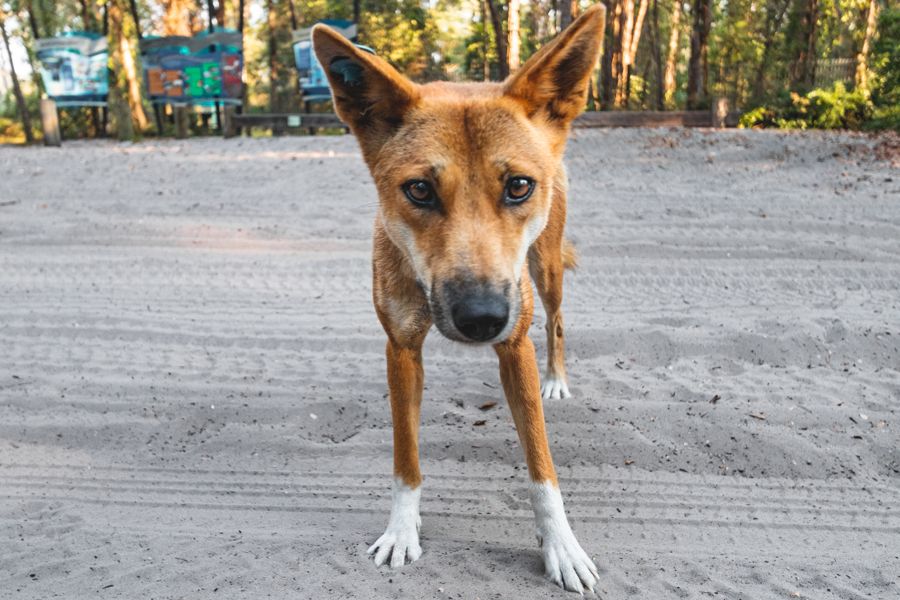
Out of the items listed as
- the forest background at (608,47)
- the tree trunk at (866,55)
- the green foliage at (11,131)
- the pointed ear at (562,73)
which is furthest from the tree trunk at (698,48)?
the green foliage at (11,131)

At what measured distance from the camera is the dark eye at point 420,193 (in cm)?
272

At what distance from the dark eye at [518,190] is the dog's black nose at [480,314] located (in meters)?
Result: 0.51

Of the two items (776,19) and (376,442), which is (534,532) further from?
(776,19)

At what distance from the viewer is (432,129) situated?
9.36ft

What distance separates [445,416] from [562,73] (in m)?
2.31

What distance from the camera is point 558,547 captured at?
9.91 feet

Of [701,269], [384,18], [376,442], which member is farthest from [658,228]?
[384,18]

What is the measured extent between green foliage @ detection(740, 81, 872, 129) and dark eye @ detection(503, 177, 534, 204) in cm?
1360

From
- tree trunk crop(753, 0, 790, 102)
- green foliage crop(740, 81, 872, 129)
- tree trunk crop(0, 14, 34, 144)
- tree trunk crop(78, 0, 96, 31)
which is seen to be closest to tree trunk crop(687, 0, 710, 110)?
green foliage crop(740, 81, 872, 129)

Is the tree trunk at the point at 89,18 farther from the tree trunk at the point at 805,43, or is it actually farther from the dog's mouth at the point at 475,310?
the dog's mouth at the point at 475,310

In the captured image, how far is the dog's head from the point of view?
2.52m

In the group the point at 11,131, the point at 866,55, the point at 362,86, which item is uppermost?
the point at 866,55

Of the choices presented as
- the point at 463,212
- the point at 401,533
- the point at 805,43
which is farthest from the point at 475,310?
the point at 805,43

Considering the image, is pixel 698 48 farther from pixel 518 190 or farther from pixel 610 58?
pixel 518 190
